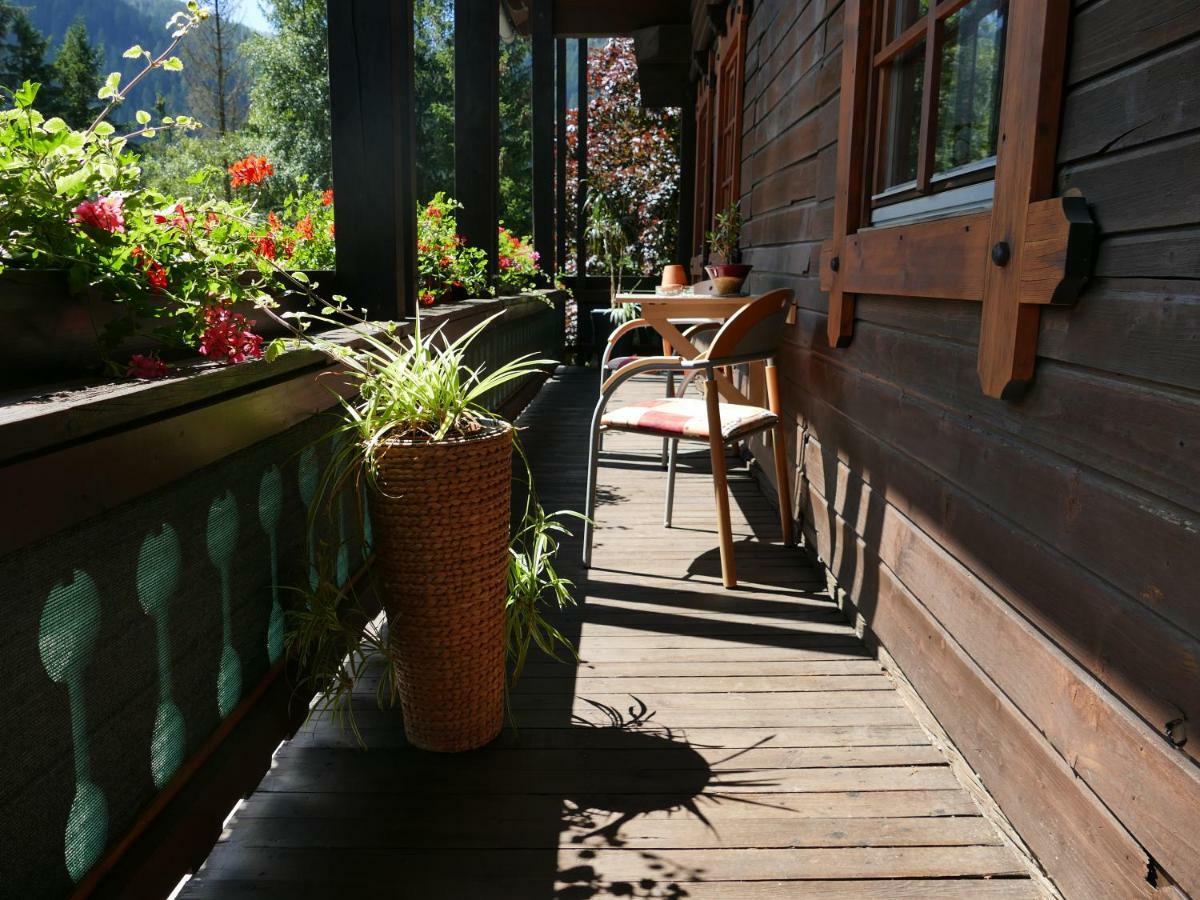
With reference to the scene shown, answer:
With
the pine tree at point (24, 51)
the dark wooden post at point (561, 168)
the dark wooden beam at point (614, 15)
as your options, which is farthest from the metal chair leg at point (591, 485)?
the pine tree at point (24, 51)

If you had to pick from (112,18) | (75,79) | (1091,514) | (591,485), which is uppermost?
(112,18)

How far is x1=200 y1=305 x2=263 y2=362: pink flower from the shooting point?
5.05 ft

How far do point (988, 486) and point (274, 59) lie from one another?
92.7 ft

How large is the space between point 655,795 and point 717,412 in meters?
1.31

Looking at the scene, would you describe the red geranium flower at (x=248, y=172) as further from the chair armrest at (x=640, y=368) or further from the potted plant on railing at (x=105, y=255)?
the chair armrest at (x=640, y=368)

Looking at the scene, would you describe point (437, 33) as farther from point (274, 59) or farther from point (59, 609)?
point (59, 609)

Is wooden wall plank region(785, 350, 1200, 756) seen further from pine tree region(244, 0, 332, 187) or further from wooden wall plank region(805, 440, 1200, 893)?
pine tree region(244, 0, 332, 187)

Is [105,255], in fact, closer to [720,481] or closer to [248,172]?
[248,172]

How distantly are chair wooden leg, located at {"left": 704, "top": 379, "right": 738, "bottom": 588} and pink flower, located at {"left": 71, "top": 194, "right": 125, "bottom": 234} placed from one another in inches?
67.5

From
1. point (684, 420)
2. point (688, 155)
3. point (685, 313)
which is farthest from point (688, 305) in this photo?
point (688, 155)

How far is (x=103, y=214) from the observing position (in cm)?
132

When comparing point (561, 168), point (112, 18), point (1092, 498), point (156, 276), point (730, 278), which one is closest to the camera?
point (1092, 498)

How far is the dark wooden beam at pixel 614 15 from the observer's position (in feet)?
26.9

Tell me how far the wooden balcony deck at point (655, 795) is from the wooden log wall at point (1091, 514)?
0.53 feet
